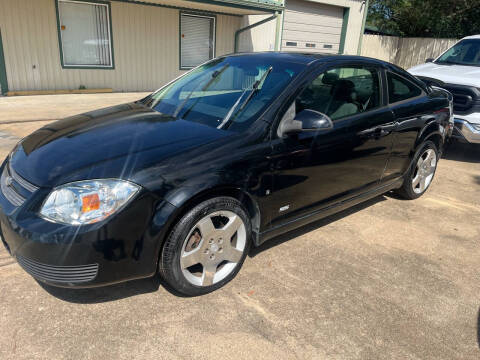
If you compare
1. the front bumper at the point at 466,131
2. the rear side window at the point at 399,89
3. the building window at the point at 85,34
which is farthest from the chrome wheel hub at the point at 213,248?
the building window at the point at 85,34

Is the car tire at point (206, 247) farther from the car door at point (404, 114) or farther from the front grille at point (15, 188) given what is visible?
the car door at point (404, 114)

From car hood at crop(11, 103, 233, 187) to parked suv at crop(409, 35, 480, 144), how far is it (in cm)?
412

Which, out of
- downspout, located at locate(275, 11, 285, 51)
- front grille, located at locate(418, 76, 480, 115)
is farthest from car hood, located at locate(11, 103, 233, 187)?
downspout, located at locate(275, 11, 285, 51)

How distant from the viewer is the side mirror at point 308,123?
286 centimetres

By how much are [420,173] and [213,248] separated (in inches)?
119

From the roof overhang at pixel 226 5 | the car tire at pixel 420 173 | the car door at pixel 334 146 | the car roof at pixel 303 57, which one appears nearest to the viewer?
the car door at pixel 334 146

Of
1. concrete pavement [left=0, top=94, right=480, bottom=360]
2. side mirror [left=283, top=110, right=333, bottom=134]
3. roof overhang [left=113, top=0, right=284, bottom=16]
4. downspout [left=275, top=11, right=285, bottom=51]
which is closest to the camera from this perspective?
concrete pavement [left=0, top=94, right=480, bottom=360]

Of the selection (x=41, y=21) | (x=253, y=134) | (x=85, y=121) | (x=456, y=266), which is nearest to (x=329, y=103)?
(x=253, y=134)

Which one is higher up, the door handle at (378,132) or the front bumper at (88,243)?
the door handle at (378,132)

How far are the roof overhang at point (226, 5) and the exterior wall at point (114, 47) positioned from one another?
423 millimetres

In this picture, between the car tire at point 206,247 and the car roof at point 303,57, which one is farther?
the car roof at point 303,57

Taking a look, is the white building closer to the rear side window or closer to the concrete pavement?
the rear side window

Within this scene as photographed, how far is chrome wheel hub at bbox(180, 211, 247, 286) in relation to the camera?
8.46ft

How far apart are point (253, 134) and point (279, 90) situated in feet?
1.58
